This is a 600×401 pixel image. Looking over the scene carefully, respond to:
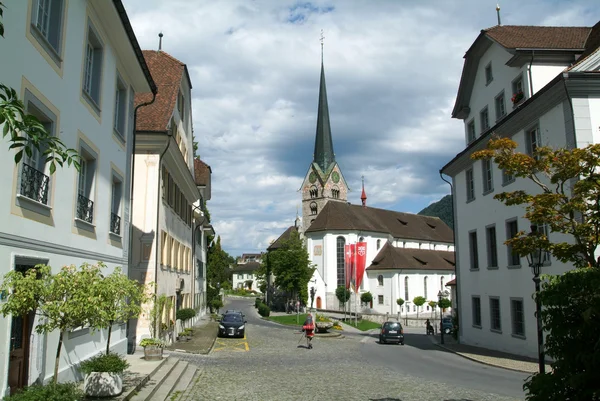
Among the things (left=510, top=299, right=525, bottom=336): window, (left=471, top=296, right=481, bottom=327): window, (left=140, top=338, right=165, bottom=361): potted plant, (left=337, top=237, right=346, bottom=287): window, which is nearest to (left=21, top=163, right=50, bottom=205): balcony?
(left=140, top=338, right=165, bottom=361): potted plant

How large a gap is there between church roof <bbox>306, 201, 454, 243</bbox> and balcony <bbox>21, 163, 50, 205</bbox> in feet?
214

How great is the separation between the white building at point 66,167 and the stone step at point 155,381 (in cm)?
153

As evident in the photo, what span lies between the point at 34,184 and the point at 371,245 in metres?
69.3

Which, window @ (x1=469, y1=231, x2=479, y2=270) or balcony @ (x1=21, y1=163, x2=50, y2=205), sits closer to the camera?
balcony @ (x1=21, y1=163, x2=50, y2=205)

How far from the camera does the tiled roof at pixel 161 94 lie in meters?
21.0

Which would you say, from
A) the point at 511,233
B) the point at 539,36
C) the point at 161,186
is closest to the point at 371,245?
the point at 511,233

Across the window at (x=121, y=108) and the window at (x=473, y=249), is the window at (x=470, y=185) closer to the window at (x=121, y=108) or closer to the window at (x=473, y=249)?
the window at (x=473, y=249)

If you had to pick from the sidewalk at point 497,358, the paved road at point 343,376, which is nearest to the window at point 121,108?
the paved road at point 343,376

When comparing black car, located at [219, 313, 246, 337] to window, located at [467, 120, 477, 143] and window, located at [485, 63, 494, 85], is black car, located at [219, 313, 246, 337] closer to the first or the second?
window, located at [467, 120, 477, 143]

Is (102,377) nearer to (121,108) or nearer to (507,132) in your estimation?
(121,108)

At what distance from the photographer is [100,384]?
10133 mm

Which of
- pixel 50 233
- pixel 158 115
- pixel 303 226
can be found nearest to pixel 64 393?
pixel 50 233

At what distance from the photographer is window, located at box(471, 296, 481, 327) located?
2634cm

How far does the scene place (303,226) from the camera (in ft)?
298
